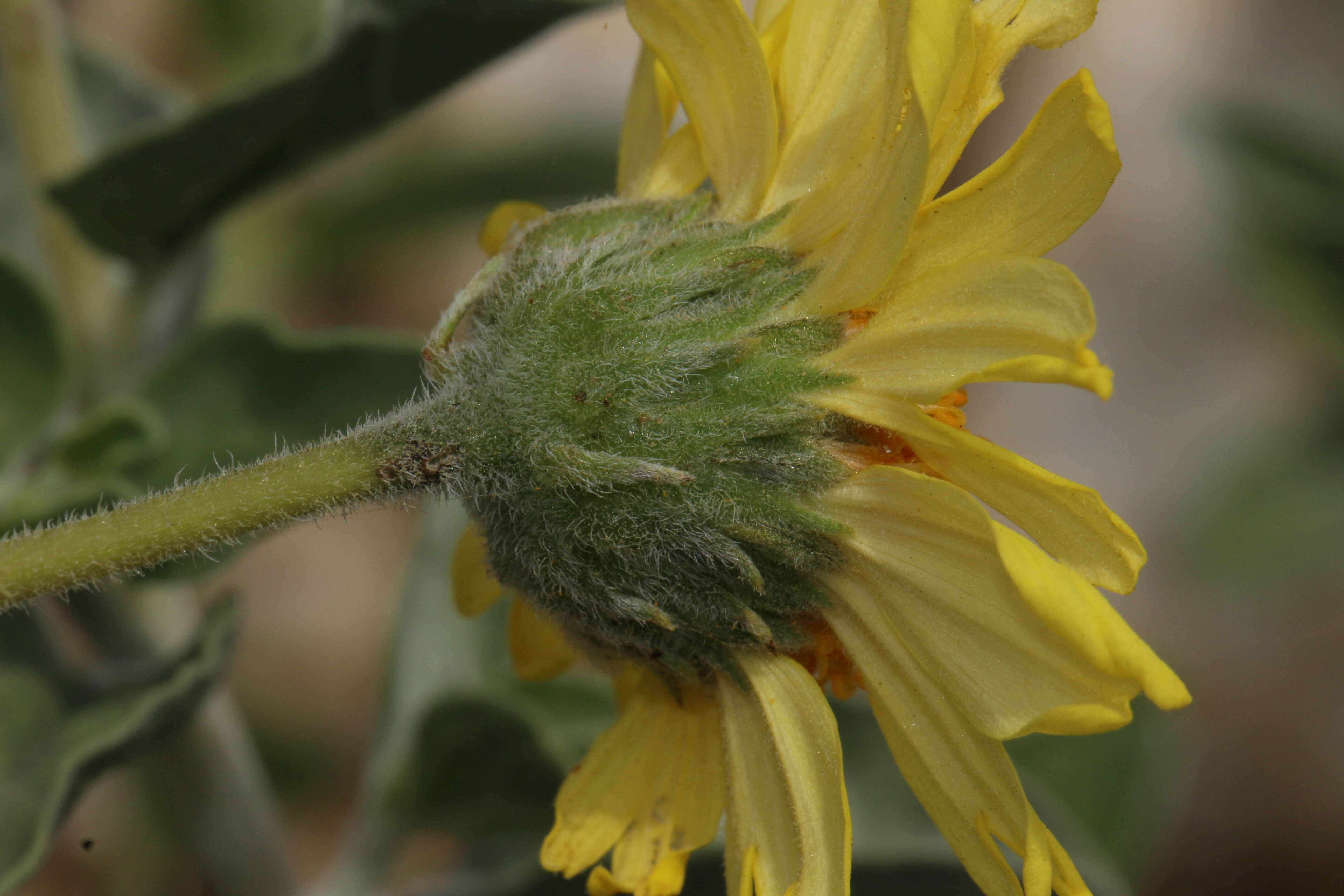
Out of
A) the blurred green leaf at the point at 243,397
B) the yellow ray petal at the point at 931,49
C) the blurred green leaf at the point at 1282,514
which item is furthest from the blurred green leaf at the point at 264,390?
the blurred green leaf at the point at 1282,514

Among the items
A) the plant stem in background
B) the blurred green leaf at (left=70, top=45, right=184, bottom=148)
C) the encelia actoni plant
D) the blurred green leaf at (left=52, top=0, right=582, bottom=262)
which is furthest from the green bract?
the blurred green leaf at (left=70, top=45, right=184, bottom=148)

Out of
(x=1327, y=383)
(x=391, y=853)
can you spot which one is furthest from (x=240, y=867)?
(x=1327, y=383)

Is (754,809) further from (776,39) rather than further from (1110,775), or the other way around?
(1110,775)

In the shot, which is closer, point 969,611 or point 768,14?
point 969,611

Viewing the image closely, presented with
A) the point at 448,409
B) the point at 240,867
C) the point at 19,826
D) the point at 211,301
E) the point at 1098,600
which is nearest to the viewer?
the point at 1098,600

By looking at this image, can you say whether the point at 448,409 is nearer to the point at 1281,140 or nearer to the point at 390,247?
the point at 390,247

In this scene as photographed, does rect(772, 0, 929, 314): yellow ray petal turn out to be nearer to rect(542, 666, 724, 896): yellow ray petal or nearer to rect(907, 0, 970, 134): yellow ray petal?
rect(907, 0, 970, 134): yellow ray petal

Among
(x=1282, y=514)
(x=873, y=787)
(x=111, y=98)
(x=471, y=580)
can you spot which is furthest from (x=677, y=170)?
(x=1282, y=514)
